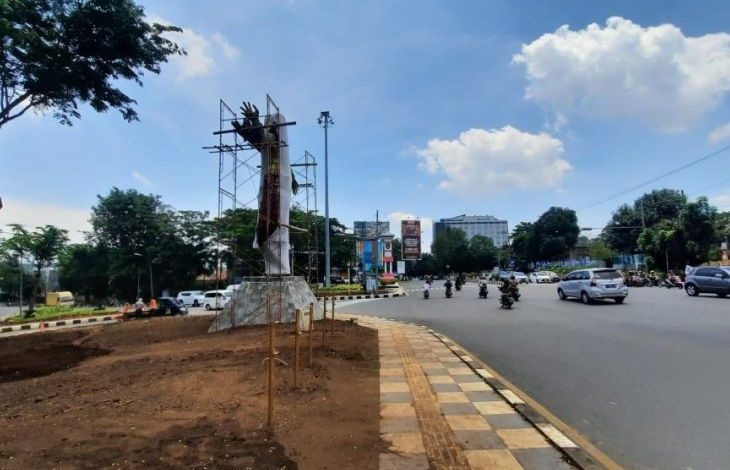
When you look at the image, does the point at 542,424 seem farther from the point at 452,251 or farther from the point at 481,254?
the point at 452,251

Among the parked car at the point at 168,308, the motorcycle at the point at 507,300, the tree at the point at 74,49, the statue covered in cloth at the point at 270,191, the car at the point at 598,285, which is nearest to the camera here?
the tree at the point at 74,49

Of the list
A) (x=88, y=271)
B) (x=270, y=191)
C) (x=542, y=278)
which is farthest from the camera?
(x=88, y=271)

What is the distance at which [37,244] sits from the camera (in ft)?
98.8

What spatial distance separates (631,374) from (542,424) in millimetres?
2860

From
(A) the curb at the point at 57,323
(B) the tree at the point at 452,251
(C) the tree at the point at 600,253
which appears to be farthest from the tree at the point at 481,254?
(A) the curb at the point at 57,323

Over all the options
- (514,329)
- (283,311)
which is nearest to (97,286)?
(283,311)

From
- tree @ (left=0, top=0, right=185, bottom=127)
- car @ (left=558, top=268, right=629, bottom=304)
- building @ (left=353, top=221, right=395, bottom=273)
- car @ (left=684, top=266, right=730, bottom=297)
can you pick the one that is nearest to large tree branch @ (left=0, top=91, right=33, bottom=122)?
tree @ (left=0, top=0, right=185, bottom=127)

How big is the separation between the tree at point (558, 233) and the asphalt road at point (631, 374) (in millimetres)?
55897

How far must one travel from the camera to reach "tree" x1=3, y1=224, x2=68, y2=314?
29781 millimetres

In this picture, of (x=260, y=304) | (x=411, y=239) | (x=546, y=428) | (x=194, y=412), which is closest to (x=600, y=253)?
(x=411, y=239)

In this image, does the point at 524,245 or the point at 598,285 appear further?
the point at 524,245

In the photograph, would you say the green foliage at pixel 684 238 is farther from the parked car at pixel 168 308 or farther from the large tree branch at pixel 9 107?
the large tree branch at pixel 9 107

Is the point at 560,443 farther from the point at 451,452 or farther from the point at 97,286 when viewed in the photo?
the point at 97,286

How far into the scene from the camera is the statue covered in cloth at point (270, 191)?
1328 centimetres
